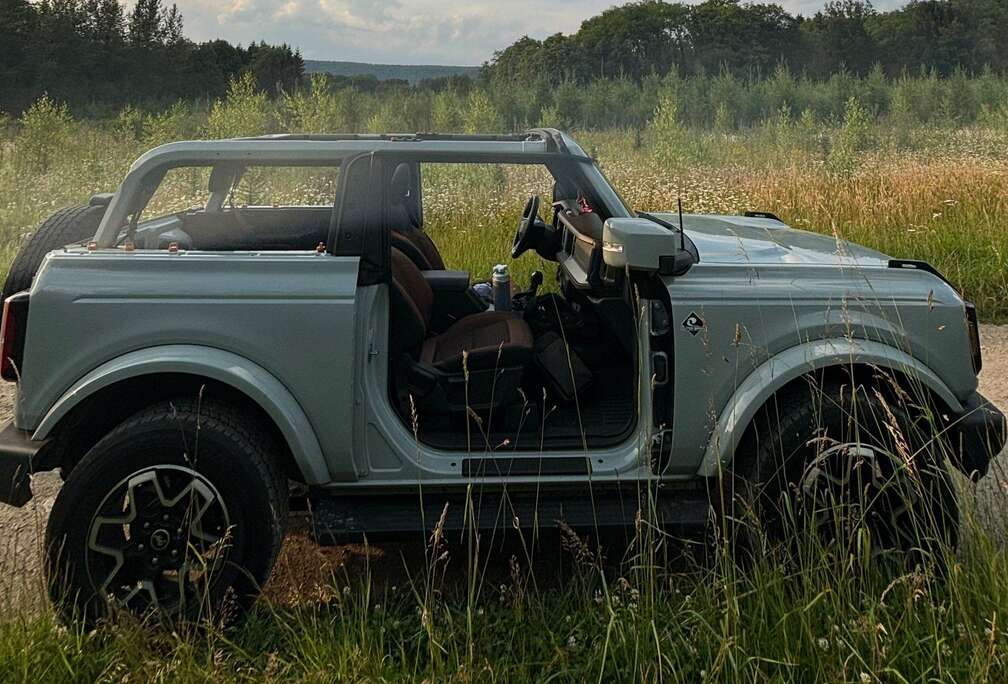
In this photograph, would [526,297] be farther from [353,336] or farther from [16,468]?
[16,468]

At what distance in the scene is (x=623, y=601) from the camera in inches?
125

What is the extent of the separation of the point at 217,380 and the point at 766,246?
2.34m

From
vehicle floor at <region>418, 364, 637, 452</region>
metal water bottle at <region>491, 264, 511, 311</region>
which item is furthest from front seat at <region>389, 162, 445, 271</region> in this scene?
vehicle floor at <region>418, 364, 637, 452</region>

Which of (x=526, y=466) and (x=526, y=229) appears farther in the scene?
(x=526, y=229)

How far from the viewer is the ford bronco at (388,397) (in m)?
3.17

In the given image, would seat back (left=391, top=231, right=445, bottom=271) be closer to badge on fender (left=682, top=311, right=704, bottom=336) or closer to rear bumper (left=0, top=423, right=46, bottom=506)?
badge on fender (left=682, top=311, right=704, bottom=336)

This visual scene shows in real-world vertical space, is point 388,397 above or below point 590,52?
below

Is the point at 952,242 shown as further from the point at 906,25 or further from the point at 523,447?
the point at 906,25

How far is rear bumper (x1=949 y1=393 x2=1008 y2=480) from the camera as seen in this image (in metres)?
3.48

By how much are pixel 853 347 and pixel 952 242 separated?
643 cm

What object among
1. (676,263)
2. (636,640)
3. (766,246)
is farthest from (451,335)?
(636,640)

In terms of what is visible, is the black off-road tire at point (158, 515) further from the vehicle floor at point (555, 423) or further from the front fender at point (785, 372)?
the front fender at point (785, 372)

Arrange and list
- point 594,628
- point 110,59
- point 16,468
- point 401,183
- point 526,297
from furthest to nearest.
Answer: point 110,59, point 526,297, point 401,183, point 16,468, point 594,628

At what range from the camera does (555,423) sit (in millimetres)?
3781
